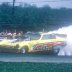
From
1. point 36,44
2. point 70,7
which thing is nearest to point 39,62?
point 36,44

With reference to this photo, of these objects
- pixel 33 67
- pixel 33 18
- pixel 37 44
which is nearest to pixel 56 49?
pixel 37 44

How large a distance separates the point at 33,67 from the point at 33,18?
11.1 feet

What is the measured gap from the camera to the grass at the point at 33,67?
1016cm

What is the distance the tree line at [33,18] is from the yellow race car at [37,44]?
317mm

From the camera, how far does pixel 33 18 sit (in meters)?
13.6

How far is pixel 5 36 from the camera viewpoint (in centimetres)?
1361

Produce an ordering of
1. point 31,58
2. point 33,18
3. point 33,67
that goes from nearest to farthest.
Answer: point 33,67 < point 31,58 < point 33,18

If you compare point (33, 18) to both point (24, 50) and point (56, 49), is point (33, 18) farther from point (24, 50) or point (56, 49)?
point (56, 49)

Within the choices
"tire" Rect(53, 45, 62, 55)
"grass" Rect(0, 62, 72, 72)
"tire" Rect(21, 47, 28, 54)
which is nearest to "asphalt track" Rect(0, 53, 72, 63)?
"tire" Rect(21, 47, 28, 54)

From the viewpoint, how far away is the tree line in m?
13.6

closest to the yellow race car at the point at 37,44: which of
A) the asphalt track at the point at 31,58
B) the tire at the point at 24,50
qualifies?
the tire at the point at 24,50

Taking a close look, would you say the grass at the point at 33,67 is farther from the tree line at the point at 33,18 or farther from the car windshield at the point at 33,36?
the tree line at the point at 33,18

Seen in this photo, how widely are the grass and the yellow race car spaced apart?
204cm

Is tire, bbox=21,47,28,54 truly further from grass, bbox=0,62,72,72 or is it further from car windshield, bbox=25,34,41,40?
grass, bbox=0,62,72,72
